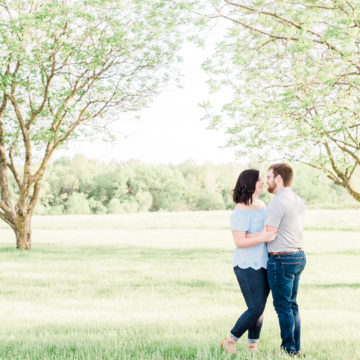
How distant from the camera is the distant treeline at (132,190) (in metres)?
98.2

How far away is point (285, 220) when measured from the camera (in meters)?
5.86

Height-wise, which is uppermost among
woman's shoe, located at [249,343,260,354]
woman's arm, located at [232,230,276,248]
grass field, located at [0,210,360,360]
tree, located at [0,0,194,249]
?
tree, located at [0,0,194,249]

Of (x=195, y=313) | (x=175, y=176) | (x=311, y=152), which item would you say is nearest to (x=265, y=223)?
(x=195, y=313)

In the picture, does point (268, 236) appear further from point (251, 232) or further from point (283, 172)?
point (283, 172)

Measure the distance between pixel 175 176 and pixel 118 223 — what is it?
55.8m

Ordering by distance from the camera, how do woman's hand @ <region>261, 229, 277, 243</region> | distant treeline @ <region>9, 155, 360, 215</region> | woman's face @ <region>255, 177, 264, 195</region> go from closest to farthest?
1. woman's hand @ <region>261, 229, 277, 243</region>
2. woman's face @ <region>255, 177, 264, 195</region>
3. distant treeline @ <region>9, 155, 360, 215</region>

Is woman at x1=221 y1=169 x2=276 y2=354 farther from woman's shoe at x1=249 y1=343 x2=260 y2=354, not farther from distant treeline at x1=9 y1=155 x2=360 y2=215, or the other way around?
distant treeline at x1=9 y1=155 x2=360 y2=215

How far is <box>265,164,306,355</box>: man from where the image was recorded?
575cm

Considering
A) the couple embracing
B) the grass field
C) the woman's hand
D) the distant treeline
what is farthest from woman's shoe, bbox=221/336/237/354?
the distant treeline

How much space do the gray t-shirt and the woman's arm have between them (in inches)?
5.1

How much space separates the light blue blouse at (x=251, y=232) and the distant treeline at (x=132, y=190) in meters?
89.0

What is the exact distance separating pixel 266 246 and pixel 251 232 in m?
0.28

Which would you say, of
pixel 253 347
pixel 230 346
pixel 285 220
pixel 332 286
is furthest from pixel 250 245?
pixel 332 286

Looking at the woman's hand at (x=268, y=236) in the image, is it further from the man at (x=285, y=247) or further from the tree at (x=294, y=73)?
the tree at (x=294, y=73)
